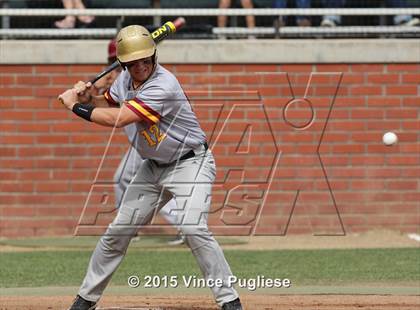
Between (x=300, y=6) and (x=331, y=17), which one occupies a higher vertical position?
(x=300, y=6)

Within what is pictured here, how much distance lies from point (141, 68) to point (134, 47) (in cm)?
21

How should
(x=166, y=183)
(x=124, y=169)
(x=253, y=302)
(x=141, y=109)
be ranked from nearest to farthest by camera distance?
(x=141, y=109) < (x=166, y=183) < (x=253, y=302) < (x=124, y=169)

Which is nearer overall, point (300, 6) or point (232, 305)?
point (232, 305)

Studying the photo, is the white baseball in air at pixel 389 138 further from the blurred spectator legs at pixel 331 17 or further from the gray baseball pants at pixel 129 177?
the gray baseball pants at pixel 129 177

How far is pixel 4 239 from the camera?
11719mm

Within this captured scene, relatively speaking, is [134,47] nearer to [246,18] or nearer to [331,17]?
[246,18]

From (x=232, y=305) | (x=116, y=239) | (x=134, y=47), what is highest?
(x=134, y=47)

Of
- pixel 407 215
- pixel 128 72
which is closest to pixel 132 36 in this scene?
pixel 128 72

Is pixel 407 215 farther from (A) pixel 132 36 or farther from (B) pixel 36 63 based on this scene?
(A) pixel 132 36

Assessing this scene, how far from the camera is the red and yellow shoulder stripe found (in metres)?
6.65

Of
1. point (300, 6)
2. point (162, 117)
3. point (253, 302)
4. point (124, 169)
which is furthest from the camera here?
point (300, 6)

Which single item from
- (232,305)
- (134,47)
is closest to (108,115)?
(134,47)

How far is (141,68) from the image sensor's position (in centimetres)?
670

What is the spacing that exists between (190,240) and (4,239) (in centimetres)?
554
